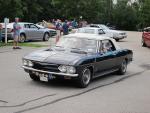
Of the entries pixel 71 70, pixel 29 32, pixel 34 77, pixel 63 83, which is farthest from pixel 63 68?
pixel 29 32

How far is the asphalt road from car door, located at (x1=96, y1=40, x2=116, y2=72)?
44cm

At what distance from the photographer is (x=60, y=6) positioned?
7562 centimetres

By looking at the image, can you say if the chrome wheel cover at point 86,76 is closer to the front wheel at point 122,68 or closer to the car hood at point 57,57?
the car hood at point 57,57

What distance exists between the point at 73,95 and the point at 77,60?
1139 millimetres

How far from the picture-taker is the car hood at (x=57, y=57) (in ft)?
35.1

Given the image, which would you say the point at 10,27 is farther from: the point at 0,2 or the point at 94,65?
the point at 94,65

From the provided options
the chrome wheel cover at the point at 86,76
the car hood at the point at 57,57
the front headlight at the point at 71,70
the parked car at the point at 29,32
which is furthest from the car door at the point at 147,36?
the front headlight at the point at 71,70

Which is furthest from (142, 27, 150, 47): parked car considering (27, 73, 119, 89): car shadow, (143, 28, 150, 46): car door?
(27, 73, 119, 89): car shadow

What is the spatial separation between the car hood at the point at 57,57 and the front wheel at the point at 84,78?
0.41 meters

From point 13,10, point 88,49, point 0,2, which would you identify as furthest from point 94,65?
point 13,10

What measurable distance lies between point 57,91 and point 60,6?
66.1m

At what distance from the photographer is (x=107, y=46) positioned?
12883 millimetres

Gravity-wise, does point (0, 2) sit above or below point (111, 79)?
above

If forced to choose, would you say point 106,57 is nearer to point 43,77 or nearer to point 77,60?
point 77,60
